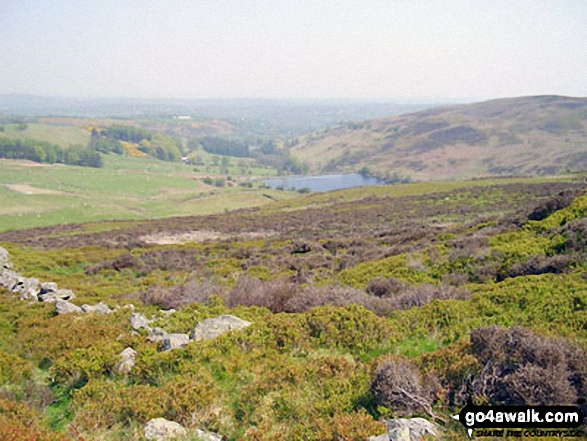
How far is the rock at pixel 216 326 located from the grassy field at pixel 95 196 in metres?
66.3

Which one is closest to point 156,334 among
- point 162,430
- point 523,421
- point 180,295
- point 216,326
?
point 216,326

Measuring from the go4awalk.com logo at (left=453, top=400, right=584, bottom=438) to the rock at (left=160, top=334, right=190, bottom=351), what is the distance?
17.5 ft

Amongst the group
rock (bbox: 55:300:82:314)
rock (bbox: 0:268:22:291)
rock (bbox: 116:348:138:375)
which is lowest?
rock (bbox: 0:268:22:291)

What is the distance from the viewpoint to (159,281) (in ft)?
61.9

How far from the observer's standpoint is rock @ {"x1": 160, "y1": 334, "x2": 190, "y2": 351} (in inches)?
320

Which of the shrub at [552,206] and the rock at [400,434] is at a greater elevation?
the shrub at [552,206]

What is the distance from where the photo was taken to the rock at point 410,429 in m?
4.49

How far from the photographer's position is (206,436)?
214 inches

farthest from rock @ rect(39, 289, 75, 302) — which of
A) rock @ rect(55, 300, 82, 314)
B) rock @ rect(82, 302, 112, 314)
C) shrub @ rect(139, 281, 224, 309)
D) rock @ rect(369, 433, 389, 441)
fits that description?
rock @ rect(369, 433, 389, 441)

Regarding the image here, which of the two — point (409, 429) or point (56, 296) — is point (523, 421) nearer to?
point (409, 429)

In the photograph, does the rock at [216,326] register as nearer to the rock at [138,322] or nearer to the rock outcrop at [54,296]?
the rock at [138,322]

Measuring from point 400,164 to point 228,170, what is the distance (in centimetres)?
8169

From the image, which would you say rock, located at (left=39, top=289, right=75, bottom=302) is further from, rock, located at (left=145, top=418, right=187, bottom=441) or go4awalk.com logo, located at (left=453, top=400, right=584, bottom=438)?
go4awalk.com logo, located at (left=453, top=400, right=584, bottom=438)

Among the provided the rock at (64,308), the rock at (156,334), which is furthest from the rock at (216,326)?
the rock at (64,308)
